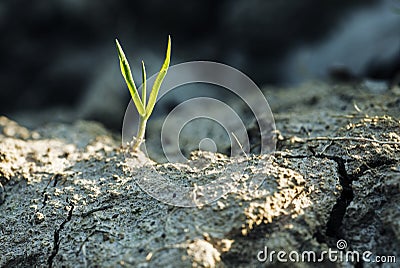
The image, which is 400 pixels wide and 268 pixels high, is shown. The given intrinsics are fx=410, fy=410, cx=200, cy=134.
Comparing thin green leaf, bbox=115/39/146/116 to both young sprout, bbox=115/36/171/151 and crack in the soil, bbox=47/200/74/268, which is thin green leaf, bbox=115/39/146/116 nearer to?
young sprout, bbox=115/36/171/151

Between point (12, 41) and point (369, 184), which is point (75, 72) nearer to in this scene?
point (12, 41)

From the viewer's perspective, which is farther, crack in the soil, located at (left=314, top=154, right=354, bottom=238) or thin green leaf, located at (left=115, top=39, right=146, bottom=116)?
thin green leaf, located at (left=115, top=39, right=146, bottom=116)

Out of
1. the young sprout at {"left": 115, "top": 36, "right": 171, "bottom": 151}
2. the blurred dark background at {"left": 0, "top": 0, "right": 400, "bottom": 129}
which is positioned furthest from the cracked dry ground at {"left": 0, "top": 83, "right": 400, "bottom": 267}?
the blurred dark background at {"left": 0, "top": 0, "right": 400, "bottom": 129}

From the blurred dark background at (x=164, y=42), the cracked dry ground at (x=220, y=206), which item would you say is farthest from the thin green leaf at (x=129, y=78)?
the blurred dark background at (x=164, y=42)

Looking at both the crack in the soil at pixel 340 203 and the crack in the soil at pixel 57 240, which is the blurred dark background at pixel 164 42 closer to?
the crack in the soil at pixel 57 240

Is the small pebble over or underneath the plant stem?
underneath

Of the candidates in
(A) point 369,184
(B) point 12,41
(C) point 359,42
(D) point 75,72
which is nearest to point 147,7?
(D) point 75,72

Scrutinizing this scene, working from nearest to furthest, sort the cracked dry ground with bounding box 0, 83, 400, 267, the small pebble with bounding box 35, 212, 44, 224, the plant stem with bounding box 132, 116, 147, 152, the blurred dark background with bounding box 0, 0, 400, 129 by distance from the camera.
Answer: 1. the cracked dry ground with bounding box 0, 83, 400, 267
2. the small pebble with bounding box 35, 212, 44, 224
3. the plant stem with bounding box 132, 116, 147, 152
4. the blurred dark background with bounding box 0, 0, 400, 129
